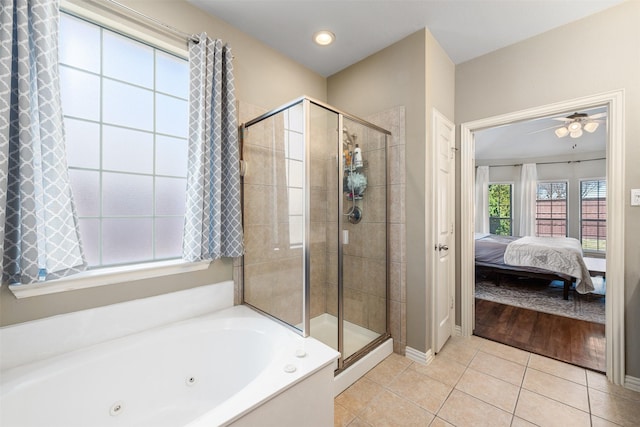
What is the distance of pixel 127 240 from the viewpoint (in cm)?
167

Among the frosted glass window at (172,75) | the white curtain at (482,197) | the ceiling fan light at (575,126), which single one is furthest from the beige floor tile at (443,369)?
the white curtain at (482,197)

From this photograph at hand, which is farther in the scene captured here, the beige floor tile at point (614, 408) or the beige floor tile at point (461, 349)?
the beige floor tile at point (461, 349)

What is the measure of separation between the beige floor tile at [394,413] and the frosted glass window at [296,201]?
4.18 feet

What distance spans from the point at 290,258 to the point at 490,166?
6732mm

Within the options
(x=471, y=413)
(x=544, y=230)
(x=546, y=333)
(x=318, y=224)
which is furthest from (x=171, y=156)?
(x=544, y=230)

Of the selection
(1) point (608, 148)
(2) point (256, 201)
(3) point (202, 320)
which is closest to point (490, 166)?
(1) point (608, 148)

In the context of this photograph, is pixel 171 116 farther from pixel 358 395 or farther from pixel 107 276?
pixel 358 395

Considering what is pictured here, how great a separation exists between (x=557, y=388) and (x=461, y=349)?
0.64 metres

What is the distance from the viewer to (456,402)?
1715 mm

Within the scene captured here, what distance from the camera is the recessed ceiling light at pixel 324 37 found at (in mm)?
2143

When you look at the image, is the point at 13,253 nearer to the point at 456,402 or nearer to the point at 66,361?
the point at 66,361

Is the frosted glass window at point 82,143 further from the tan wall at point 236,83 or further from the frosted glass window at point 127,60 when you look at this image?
the tan wall at point 236,83

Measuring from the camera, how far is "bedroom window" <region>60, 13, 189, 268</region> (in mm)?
1496

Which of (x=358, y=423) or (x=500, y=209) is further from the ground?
(x=500, y=209)
